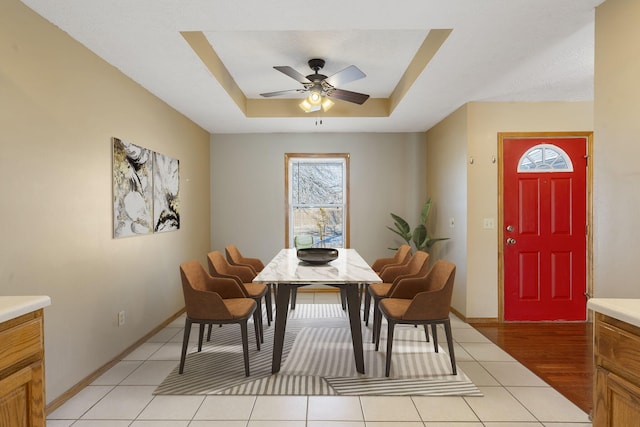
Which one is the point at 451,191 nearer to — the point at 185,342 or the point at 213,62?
the point at 213,62

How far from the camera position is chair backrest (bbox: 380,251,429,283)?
11.2 feet

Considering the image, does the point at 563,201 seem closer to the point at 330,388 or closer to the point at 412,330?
the point at 412,330

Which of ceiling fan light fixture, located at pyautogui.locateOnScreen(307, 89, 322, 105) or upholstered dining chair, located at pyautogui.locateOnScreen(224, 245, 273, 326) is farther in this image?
upholstered dining chair, located at pyautogui.locateOnScreen(224, 245, 273, 326)

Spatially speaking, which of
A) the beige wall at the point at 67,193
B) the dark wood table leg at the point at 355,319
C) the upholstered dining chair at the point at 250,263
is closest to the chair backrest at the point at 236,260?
the upholstered dining chair at the point at 250,263

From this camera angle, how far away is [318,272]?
288 cm

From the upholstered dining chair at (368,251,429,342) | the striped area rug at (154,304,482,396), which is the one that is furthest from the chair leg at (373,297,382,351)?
the striped area rug at (154,304,482,396)

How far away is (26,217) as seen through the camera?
2.13 m

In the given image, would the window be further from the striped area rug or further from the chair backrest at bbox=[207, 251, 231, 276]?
the striped area rug

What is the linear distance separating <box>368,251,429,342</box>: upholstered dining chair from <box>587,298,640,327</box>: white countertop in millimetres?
1935

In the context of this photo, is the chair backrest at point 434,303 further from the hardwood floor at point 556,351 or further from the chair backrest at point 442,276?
→ the hardwood floor at point 556,351

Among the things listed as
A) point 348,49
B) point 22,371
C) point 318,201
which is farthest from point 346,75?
point 318,201

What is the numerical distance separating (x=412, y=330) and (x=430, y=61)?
100 inches

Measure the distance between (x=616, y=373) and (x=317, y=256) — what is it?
7.55 ft

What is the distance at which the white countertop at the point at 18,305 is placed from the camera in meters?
1.26
